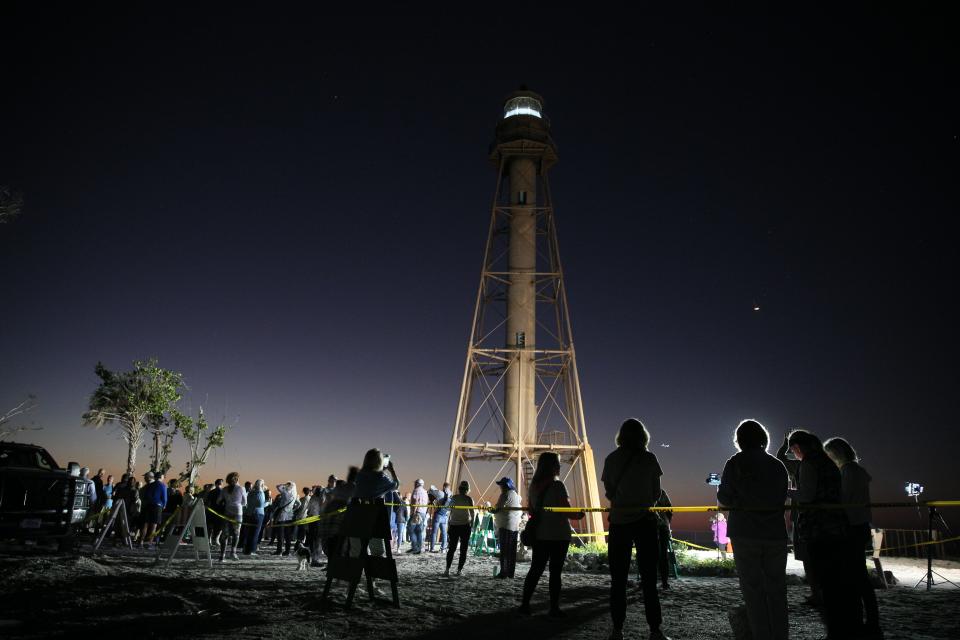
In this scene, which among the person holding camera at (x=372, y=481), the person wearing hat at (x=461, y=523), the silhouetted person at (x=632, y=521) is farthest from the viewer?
the person wearing hat at (x=461, y=523)

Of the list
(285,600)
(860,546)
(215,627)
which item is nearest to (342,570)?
(285,600)

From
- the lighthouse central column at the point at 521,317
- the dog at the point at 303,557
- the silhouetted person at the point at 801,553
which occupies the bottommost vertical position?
the dog at the point at 303,557

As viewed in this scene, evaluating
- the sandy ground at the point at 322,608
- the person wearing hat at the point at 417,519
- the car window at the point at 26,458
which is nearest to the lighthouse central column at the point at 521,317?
the person wearing hat at the point at 417,519

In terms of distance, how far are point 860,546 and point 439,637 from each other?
3.79 m

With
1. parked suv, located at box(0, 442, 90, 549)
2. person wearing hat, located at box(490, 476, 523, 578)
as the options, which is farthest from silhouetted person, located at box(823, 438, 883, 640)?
parked suv, located at box(0, 442, 90, 549)

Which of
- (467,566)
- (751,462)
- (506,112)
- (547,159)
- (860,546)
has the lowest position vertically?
(467,566)

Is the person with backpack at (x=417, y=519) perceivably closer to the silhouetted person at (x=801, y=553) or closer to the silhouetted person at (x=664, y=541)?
the silhouetted person at (x=664, y=541)

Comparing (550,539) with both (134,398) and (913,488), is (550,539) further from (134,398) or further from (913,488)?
(134,398)

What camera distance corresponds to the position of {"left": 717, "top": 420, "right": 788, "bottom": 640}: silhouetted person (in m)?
4.50

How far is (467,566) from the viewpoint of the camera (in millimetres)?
12664

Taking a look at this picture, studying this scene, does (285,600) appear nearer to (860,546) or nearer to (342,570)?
(342,570)

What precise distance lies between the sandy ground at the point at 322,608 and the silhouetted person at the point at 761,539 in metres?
1.38

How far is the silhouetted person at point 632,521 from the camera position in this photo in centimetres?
520

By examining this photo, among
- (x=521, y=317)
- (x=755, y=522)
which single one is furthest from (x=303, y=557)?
(x=521, y=317)
